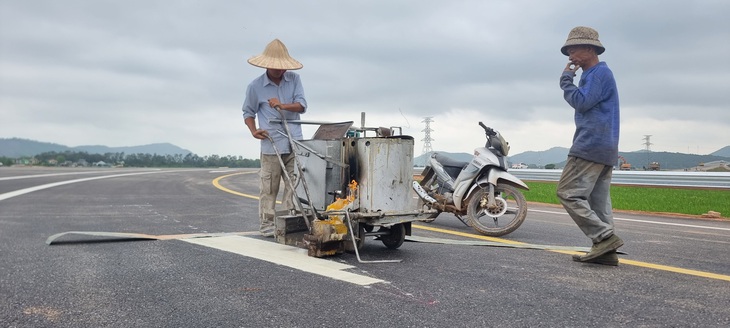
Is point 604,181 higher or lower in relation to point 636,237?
higher

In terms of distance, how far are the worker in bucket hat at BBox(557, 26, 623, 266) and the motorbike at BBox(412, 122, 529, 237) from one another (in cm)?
197

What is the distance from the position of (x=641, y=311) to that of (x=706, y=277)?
1370mm

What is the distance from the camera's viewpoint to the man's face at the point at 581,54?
15.2 ft

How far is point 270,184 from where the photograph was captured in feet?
19.4

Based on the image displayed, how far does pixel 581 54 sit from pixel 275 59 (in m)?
2.96

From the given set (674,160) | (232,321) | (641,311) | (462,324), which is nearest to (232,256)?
(232,321)

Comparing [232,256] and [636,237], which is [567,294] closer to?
[232,256]

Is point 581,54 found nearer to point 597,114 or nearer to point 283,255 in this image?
point 597,114

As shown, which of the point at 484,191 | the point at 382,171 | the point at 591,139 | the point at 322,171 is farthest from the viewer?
the point at 484,191

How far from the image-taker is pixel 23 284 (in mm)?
3559

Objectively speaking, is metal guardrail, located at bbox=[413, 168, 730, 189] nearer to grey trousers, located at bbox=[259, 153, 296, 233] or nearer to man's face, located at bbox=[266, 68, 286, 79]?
grey trousers, located at bbox=[259, 153, 296, 233]

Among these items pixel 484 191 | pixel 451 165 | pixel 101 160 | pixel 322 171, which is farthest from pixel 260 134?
pixel 101 160

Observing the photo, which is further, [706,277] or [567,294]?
[706,277]

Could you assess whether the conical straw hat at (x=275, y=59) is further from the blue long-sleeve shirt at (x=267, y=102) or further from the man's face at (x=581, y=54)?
the man's face at (x=581, y=54)
